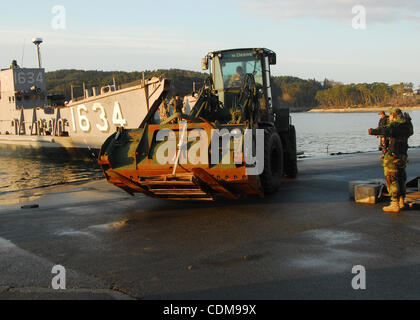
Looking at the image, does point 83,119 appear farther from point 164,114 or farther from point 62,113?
point 164,114

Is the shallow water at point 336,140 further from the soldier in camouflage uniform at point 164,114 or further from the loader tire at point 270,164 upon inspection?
the loader tire at point 270,164

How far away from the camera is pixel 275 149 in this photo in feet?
35.3

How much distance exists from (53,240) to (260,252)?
10.5 ft

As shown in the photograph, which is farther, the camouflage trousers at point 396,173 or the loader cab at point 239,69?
the loader cab at point 239,69

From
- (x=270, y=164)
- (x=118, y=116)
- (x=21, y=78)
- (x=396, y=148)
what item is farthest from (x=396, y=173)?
(x=21, y=78)

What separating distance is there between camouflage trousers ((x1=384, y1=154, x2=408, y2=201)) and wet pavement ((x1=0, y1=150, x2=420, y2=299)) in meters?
0.39

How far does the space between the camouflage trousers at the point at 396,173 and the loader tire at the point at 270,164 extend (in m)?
2.36

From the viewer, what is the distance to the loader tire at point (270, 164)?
32.0ft

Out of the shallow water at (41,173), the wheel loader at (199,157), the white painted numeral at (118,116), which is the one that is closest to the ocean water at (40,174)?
the shallow water at (41,173)

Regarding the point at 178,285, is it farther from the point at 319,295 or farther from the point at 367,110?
the point at 367,110

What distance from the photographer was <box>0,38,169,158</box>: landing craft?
72.2 feet

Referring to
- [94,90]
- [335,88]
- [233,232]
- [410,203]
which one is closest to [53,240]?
[233,232]

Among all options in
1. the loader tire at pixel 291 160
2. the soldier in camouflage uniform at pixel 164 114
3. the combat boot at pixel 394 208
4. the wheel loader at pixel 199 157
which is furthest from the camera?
the loader tire at pixel 291 160

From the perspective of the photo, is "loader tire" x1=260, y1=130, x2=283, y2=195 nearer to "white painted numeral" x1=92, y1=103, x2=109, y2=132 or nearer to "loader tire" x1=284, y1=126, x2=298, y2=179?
"loader tire" x1=284, y1=126, x2=298, y2=179
